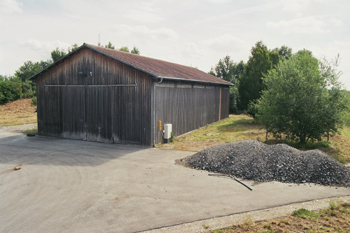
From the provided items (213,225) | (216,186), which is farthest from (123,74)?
(213,225)

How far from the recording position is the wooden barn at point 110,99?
13562 mm

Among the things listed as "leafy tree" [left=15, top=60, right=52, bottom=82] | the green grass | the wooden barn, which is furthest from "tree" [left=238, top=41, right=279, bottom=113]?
"leafy tree" [left=15, top=60, right=52, bottom=82]

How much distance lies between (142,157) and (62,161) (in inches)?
130

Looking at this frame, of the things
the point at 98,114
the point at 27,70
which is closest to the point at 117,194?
the point at 98,114

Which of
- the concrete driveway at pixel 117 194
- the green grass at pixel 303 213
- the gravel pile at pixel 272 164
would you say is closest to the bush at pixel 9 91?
the concrete driveway at pixel 117 194

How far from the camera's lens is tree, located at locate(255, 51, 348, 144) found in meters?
12.6

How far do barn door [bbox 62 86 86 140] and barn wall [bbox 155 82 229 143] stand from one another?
4.81m

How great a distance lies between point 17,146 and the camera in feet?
45.2

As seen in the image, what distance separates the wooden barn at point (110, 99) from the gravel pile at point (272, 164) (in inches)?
165

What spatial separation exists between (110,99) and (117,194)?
7.84 meters

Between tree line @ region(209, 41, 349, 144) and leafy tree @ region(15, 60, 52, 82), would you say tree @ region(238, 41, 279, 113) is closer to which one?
tree line @ region(209, 41, 349, 144)

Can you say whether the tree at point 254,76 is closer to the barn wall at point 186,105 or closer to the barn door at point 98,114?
the barn wall at point 186,105

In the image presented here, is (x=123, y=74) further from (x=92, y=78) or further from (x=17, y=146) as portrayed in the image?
(x=17, y=146)

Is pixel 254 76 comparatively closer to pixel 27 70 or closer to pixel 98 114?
pixel 98 114
